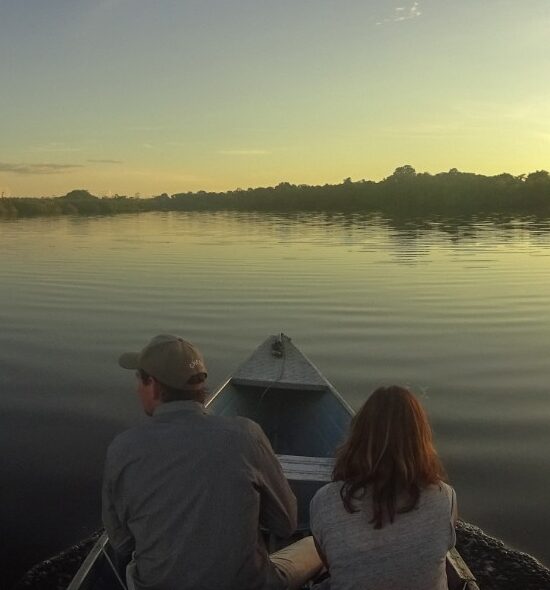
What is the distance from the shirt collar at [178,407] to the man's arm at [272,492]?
27 cm

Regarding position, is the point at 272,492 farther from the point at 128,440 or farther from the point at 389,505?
the point at 128,440

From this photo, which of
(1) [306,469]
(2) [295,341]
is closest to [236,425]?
(1) [306,469]

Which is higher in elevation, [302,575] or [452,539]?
[452,539]

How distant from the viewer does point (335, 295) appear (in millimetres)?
20078

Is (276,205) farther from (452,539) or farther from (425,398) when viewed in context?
(452,539)

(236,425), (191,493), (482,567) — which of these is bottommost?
(482,567)

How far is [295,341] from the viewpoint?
14766mm

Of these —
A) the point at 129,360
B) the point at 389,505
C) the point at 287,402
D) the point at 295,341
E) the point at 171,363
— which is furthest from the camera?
the point at 295,341

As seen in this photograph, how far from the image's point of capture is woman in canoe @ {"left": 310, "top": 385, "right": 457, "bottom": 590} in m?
3.09

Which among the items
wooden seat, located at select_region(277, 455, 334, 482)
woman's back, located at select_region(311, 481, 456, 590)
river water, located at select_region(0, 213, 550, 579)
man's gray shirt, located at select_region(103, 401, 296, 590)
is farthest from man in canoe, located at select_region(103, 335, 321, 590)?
river water, located at select_region(0, 213, 550, 579)

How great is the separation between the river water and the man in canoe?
3707 mm

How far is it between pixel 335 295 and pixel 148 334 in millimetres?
6687

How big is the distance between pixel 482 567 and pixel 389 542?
369 cm

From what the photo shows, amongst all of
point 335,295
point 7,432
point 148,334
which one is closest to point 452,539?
point 7,432
